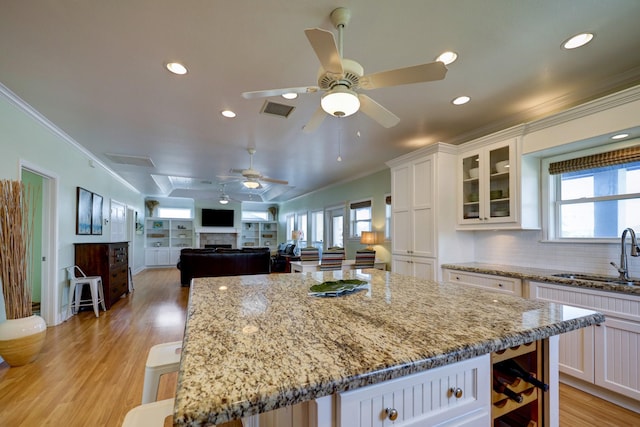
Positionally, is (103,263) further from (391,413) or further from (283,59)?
(391,413)

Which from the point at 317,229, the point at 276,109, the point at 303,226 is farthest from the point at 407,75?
the point at 303,226

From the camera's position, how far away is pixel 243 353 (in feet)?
2.60

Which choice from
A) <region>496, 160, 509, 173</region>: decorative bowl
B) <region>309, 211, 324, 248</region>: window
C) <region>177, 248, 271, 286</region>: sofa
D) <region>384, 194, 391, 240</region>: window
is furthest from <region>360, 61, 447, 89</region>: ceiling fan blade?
<region>309, 211, 324, 248</region>: window

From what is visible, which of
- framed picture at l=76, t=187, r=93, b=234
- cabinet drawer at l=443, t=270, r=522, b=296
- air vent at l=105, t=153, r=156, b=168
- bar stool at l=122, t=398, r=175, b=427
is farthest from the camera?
air vent at l=105, t=153, r=156, b=168

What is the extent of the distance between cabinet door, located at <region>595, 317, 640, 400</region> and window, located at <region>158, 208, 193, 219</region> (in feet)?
36.2

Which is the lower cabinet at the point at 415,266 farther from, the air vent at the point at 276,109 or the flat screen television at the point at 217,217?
the flat screen television at the point at 217,217

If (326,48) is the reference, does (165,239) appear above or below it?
below

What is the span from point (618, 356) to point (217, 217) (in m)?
10.4

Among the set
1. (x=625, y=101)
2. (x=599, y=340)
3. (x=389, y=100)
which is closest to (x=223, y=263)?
(x=389, y=100)

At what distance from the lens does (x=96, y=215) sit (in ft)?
16.9

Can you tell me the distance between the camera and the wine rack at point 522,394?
1052 millimetres

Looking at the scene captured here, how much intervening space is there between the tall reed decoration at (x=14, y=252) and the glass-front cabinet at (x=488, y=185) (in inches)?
180

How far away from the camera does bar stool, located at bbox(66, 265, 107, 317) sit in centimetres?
413

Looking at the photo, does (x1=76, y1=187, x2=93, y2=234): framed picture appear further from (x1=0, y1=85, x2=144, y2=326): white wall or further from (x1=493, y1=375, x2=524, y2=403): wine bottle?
(x1=493, y1=375, x2=524, y2=403): wine bottle
